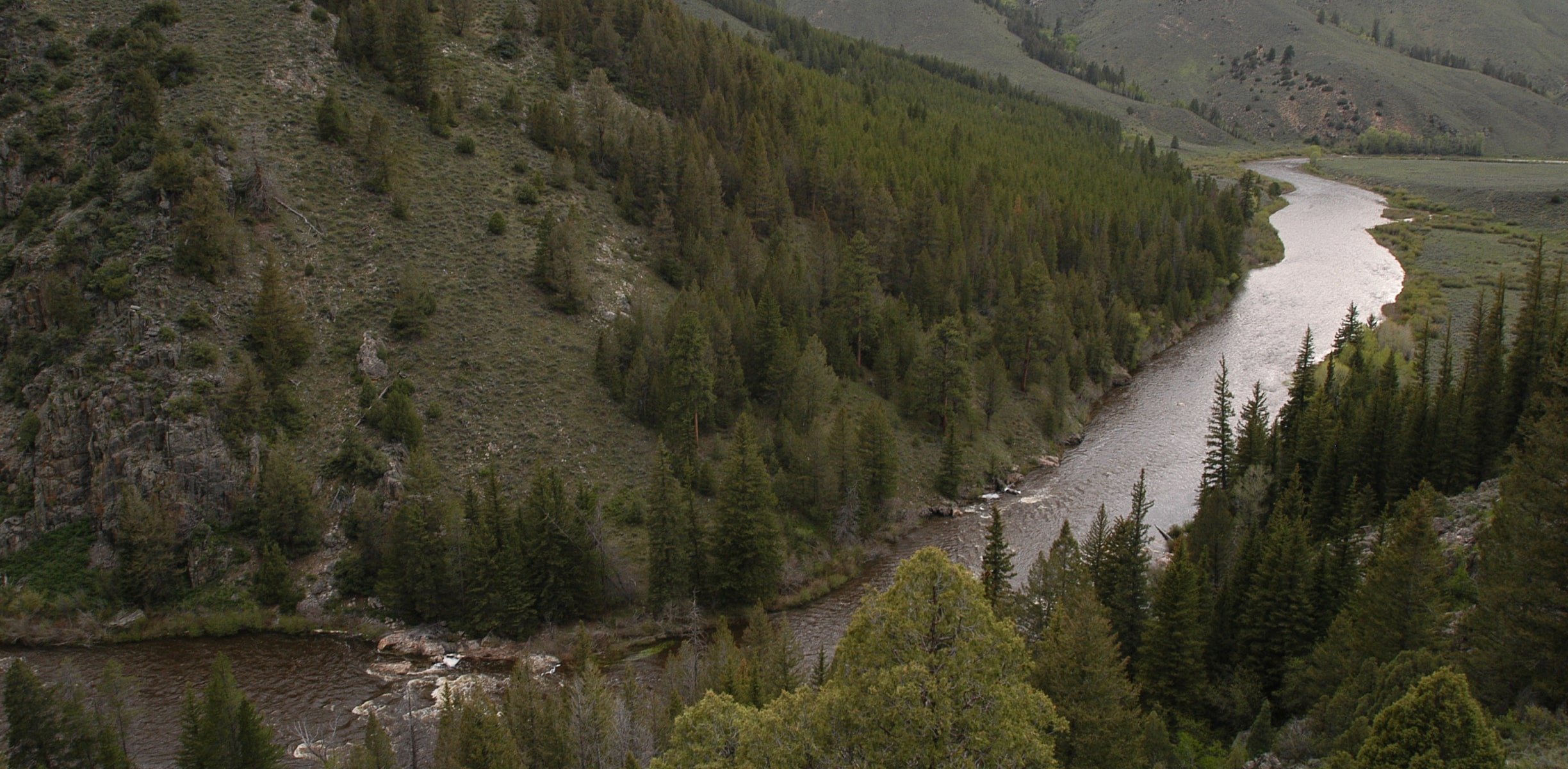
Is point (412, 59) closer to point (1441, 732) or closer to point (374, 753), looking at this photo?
point (374, 753)

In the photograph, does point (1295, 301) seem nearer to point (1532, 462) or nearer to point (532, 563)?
point (1532, 462)

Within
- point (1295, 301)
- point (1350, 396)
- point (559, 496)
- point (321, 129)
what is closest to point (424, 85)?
point (321, 129)

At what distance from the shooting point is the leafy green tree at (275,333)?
211 ft

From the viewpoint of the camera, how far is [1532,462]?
115 feet

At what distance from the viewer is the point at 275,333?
213 ft

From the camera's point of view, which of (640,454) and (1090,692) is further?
(640,454)

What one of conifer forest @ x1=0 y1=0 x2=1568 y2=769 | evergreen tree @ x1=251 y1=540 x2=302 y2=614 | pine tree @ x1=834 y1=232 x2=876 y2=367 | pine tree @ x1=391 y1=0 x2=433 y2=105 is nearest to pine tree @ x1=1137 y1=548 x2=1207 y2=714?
conifer forest @ x1=0 y1=0 x2=1568 y2=769

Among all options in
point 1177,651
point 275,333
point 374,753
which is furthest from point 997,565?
point 275,333

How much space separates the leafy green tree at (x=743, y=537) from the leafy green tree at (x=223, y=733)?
1060 inches

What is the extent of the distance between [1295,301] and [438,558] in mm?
109473

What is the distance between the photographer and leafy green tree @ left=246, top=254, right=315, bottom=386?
64.4 m

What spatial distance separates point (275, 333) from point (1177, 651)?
59658 millimetres

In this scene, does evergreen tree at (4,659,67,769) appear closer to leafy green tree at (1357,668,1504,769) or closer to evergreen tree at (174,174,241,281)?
evergreen tree at (174,174,241,281)

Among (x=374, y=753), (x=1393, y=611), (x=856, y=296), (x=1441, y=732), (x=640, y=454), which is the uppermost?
(x=856, y=296)
